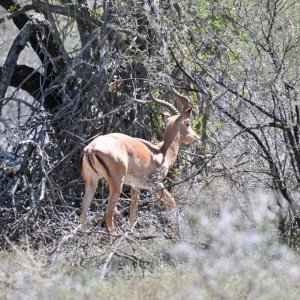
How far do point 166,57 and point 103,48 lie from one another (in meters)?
0.84

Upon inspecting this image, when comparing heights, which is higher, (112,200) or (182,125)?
(182,125)

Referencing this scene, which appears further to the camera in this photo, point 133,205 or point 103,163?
point 133,205

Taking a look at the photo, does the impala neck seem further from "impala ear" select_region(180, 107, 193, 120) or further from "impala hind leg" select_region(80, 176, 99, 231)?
"impala hind leg" select_region(80, 176, 99, 231)

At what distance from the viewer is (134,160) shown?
9.61 m

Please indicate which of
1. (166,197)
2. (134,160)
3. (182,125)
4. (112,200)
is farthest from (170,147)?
(112,200)

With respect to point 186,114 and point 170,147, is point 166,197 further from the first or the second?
point 186,114

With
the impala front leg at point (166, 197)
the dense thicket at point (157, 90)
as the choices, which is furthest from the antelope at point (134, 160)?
the dense thicket at point (157, 90)

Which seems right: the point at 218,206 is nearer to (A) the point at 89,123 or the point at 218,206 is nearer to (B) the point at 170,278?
(A) the point at 89,123

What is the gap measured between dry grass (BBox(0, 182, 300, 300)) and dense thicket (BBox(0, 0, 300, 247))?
0.40 meters

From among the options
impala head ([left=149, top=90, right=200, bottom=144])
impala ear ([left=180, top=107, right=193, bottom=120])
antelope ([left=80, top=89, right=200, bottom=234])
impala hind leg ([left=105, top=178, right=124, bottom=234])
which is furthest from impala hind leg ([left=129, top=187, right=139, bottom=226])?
impala ear ([left=180, top=107, right=193, bottom=120])

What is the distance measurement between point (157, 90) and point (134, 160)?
1.00 m

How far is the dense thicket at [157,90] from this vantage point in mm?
8719

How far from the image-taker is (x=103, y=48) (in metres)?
9.82

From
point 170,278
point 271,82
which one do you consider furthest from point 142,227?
point 170,278
